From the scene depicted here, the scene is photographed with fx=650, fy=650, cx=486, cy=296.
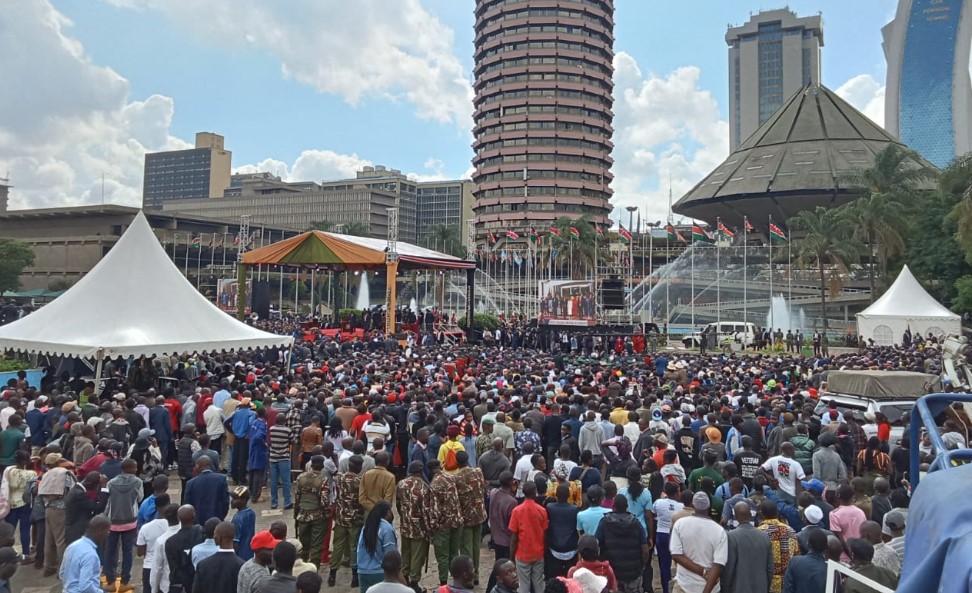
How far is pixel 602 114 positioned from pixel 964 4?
283ft

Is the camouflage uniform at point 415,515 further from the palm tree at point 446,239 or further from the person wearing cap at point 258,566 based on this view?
the palm tree at point 446,239

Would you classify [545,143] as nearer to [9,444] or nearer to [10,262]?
[10,262]

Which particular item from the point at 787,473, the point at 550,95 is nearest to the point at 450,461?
the point at 787,473

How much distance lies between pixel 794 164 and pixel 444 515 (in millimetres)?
83280

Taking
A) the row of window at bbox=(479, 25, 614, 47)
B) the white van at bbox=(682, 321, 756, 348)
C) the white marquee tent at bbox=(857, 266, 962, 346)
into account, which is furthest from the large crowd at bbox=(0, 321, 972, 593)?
the row of window at bbox=(479, 25, 614, 47)

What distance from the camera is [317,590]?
485 centimetres

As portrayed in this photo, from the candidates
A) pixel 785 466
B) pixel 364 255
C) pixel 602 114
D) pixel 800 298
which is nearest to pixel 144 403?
pixel 785 466

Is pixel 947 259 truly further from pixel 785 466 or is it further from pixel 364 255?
pixel 785 466

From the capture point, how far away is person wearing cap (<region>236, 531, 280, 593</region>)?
5.54m

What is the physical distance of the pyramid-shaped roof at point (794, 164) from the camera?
7544cm

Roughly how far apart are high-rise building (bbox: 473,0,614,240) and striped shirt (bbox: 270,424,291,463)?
9257cm

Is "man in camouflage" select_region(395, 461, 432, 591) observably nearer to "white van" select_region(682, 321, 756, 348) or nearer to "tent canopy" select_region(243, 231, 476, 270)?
"tent canopy" select_region(243, 231, 476, 270)

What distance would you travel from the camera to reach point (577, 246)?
229 ft

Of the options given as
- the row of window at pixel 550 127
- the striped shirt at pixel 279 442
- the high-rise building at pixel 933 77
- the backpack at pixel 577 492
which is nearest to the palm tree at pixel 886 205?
the backpack at pixel 577 492
